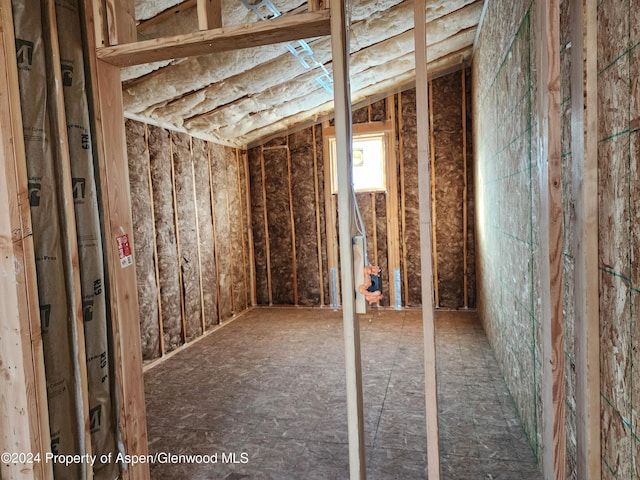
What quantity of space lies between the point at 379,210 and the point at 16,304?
5.12 metres

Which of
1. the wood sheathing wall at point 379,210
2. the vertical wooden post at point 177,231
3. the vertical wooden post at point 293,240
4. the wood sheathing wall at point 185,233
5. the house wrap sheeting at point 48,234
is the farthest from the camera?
the vertical wooden post at point 293,240

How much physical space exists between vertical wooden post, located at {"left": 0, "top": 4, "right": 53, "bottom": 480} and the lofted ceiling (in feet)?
4.75

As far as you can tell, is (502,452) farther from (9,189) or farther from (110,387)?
(9,189)

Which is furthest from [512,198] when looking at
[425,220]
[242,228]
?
[242,228]

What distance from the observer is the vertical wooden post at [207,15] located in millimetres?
1804

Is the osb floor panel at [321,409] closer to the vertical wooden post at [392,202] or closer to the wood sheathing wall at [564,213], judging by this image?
the wood sheathing wall at [564,213]

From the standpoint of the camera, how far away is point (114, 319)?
2.04 m

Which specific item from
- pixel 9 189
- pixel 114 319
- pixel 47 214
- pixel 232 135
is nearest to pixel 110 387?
pixel 114 319

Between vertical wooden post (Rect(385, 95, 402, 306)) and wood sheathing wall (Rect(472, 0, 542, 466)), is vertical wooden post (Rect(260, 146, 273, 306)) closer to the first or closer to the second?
vertical wooden post (Rect(385, 95, 402, 306))

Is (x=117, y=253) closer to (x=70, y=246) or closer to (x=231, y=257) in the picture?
(x=70, y=246)

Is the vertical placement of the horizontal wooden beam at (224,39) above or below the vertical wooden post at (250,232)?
above

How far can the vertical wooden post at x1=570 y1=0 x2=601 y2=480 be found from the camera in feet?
5.03

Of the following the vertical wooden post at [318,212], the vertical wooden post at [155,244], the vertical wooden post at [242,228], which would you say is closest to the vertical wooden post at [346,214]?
the vertical wooden post at [155,244]

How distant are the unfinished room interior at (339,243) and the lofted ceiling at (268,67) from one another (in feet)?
0.10
